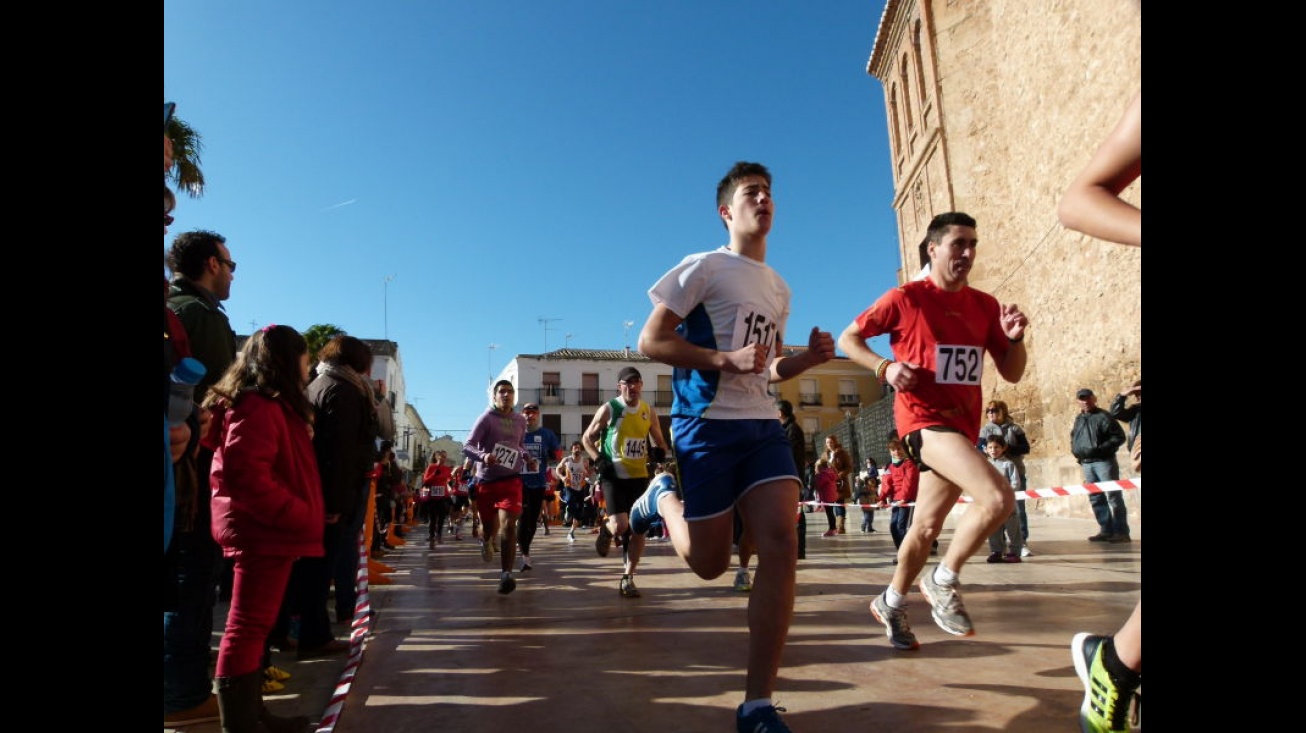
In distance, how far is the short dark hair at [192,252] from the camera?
3.55 meters

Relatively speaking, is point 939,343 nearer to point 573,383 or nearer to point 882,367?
point 882,367

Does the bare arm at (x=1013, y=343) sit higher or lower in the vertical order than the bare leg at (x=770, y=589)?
higher

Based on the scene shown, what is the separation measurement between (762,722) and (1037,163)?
17529mm

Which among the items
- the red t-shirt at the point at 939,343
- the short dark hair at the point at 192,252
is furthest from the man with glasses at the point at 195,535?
the red t-shirt at the point at 939,343

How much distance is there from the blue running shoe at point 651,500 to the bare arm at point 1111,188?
2565 mm

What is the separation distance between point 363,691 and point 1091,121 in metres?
15.6

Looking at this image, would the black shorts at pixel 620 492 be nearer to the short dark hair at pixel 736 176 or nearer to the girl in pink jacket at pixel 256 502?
the short dark hair at pixel 736 176

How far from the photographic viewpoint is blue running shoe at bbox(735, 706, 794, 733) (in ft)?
8.08
